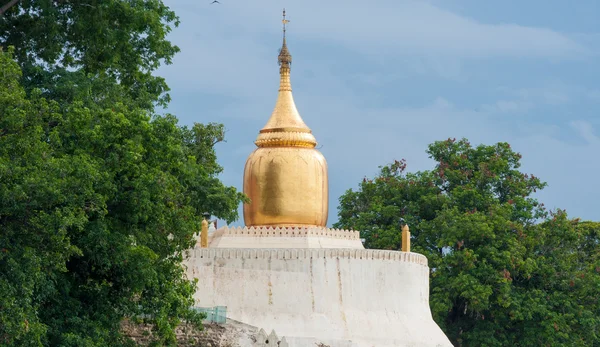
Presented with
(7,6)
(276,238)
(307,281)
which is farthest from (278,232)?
(7,6)

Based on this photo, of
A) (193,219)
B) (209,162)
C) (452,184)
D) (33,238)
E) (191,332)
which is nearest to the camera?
(33,238)

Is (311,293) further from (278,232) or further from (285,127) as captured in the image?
(285,127)

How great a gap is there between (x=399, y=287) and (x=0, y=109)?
19781 millimetres

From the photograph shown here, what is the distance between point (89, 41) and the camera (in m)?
36.6

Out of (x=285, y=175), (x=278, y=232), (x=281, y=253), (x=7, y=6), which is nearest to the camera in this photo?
(x=7, y=6)

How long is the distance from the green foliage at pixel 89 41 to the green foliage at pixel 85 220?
4.80ft

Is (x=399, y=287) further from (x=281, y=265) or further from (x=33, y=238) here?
(x=33, y=238)

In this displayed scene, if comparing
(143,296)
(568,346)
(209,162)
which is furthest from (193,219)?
(568,346)

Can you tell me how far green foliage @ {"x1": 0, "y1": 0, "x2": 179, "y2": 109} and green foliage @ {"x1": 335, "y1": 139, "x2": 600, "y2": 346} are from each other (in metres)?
19.2

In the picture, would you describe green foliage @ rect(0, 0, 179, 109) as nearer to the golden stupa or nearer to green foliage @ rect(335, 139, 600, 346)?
the golden stupa

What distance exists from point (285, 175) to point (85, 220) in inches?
821

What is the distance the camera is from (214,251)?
4528 cm

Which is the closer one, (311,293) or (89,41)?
(89,41)

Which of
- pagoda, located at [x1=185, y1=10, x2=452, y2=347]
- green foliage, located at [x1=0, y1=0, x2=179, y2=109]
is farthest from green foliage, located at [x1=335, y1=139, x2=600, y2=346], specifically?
green foliage, located at [x1=0, y1=0, x2=179, y2=109]
